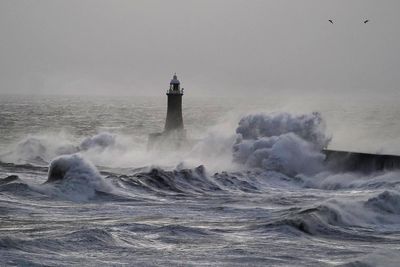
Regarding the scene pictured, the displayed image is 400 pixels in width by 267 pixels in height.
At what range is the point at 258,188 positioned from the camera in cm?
2423

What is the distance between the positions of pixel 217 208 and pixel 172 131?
62.3ft

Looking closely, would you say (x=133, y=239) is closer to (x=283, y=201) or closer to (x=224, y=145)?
(x=283, y=201)

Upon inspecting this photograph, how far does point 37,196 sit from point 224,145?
623 inches

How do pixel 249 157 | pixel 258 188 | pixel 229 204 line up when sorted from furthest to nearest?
pixel 249 157 < pixel 258 188 < pixel 229 204

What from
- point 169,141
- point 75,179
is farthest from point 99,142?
point 75,179

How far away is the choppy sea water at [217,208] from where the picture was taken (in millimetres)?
13391

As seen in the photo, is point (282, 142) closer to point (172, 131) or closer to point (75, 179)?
point (172, 131)

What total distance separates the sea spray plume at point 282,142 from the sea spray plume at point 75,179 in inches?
357

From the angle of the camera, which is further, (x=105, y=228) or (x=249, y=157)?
(x=249, y=157)

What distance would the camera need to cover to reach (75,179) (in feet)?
72.2

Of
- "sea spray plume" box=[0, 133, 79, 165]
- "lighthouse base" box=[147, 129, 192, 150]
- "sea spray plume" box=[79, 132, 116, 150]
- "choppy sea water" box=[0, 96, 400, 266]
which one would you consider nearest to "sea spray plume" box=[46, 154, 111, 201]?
"choppy sea water" box=[0, 96, 400, 266]

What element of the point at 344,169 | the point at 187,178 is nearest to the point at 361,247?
the point at 187,178

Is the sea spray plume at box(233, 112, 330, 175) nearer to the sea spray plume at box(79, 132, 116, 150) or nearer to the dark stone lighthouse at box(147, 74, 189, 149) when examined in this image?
the dark stone lighthouse at box(147, 74, 189, 149)

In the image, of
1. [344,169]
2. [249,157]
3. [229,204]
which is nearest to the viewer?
[229,204]
